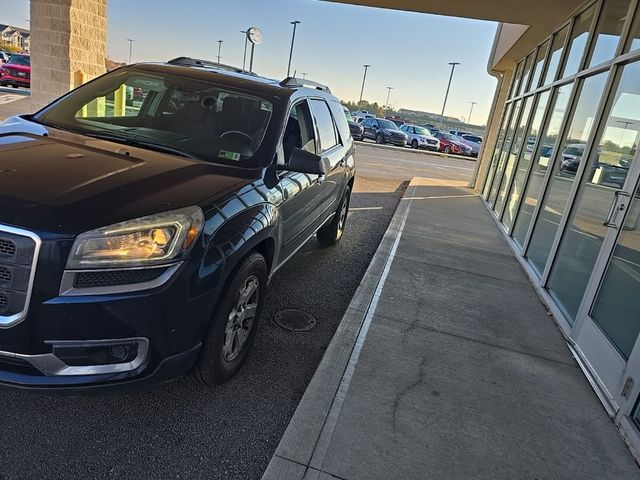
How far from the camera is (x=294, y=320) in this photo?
3.92 m

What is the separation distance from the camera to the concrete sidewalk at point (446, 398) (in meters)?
2.47

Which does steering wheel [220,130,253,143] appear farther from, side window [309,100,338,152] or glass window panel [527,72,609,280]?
glass window panel [527,72,609,280]

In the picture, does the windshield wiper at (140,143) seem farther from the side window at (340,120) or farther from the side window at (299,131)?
the side window at (340,120)

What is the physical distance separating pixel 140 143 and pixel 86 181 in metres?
0.83

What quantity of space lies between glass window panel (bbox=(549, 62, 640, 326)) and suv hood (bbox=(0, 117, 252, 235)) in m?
3.14

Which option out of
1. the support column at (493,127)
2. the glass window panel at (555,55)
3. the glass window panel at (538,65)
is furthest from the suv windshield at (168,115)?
the support column at (493,127)

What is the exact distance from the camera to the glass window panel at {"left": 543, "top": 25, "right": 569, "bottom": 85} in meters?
7.11

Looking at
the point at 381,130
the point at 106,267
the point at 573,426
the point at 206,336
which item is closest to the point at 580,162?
the point at 573,426

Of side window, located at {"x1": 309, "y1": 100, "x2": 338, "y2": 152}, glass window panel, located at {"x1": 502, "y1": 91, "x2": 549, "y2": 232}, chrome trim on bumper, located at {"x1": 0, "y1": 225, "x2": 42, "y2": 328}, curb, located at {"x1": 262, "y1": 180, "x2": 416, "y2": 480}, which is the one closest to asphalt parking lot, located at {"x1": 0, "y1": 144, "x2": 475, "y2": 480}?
curb, located at {"x1": 262, "y1": 180, "x2": 416, "y2": 480}

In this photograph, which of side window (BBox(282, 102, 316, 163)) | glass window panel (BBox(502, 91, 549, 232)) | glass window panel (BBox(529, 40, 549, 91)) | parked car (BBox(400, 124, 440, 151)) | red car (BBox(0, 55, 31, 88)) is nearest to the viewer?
side window (BBox(282, 102, 316, 163))

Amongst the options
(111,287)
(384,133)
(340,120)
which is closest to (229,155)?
(111,287)

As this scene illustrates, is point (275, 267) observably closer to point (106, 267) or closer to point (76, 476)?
point (106, 267)

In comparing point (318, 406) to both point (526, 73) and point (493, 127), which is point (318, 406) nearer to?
point (526, 73)

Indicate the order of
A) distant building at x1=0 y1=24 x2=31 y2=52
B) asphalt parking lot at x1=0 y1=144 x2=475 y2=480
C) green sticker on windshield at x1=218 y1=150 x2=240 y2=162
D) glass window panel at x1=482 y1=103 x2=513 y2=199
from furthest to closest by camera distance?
distant building at x1=0 y1=24 x2=31 y2=52 < glass window panel at x1=482 y1=103 x2=513 y2=199 < green sticker on windshield at x1=218 y1=150 x2=240 y2=162 < asphalt parking lot at x1=0 y1=144 x2=475 y2=480
